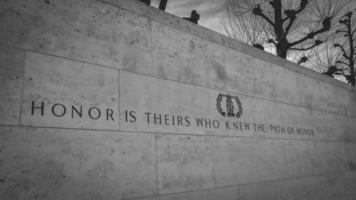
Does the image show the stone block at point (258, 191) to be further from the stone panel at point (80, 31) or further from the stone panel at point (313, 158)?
the stone panel at point (80, 31)

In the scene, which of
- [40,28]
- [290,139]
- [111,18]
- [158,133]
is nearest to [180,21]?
[111,18]

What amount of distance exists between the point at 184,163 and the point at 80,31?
238 cm

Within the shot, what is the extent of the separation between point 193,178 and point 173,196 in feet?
1.52

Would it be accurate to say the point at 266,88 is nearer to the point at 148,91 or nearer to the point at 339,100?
the point at 148,91

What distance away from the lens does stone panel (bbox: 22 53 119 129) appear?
10.1ft

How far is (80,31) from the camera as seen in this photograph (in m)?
3.64

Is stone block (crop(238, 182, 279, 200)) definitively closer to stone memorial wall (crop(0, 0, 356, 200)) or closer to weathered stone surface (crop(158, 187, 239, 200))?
stone memorial wall (crop(0, 0, 356, 200))

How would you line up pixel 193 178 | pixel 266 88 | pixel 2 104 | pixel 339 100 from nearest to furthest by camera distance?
pixel 2 104 < pixel 193 178 < pixel 266 88 < pixel 339 100

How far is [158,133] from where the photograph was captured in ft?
13.3

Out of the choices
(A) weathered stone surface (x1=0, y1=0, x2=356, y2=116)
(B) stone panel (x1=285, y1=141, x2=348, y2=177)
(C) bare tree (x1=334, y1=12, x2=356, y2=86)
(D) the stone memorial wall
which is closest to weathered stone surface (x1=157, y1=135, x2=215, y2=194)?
(D) the stone memorial wall

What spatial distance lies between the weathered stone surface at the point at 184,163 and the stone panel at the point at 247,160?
24cm

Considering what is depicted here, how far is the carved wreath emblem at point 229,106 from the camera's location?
16.8 ft

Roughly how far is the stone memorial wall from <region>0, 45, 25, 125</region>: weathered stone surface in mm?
10

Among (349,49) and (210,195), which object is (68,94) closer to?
(210,195)
